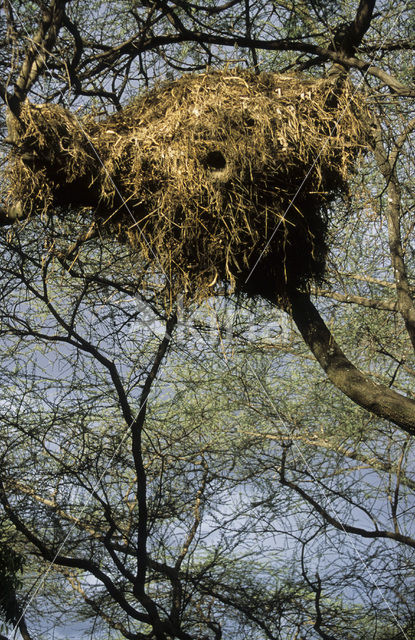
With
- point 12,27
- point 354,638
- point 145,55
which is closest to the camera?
point 12,27

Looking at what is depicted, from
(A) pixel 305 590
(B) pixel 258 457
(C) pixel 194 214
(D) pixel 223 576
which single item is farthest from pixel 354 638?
(C) pixel 194 214

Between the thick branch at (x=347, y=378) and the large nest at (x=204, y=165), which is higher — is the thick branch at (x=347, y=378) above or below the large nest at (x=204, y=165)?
below

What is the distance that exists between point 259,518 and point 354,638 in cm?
45

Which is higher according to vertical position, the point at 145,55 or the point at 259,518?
the point at 145,55

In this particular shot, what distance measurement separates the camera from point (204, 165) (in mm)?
1692

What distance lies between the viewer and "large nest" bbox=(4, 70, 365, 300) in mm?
1679

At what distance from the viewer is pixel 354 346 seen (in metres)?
2.73

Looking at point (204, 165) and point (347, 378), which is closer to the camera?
point (204, 165)

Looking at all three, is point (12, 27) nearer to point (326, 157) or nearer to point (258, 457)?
point (326, 157)

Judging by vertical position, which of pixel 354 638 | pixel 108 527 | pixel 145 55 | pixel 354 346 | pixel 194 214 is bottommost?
pixel 354 638

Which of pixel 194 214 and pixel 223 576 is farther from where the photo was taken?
pixel 223 576

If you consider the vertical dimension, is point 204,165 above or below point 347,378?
above

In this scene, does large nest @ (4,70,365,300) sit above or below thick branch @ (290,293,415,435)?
above

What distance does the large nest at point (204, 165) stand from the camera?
1.68 metres
